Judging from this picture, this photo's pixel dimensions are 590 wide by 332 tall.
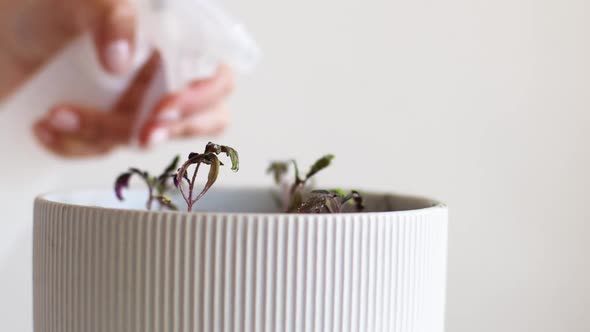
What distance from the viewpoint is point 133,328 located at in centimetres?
33

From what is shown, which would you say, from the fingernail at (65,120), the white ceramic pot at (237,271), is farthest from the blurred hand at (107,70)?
the white ceramic pot at (237,271)

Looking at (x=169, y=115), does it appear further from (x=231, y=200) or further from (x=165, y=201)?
(x=165, y=201)

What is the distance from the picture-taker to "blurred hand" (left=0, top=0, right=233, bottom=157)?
0.76 m

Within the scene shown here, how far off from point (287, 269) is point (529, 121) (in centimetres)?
66

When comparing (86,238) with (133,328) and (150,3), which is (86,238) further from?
(150,3)

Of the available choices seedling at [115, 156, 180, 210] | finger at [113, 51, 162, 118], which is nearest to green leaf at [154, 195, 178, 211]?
seedling at [115, 156, 180, 210]

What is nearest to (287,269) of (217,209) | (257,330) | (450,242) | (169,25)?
(257,330)

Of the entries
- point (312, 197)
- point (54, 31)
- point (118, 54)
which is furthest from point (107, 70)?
point (312, 197)

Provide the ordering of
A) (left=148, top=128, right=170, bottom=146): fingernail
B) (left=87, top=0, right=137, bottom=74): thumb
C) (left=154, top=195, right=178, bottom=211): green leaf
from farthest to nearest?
1. (left=148, top=128, right=170, bottom=146): fingernail
2. (left=87, top=0, right=137, bottom=74): thumb
3. (left=154, top=195, right=178, bottom=211): green leaf

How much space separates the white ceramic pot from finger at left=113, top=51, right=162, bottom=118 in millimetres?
582

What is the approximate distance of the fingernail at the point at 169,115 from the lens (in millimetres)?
860

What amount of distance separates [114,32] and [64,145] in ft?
0.86

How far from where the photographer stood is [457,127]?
0.91m

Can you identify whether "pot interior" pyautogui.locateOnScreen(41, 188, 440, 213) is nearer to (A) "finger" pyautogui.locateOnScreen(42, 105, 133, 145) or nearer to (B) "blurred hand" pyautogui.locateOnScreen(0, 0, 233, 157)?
(B) "blurred hand" pyautogui.locateOnScreen(0, 0, 233, 157)
